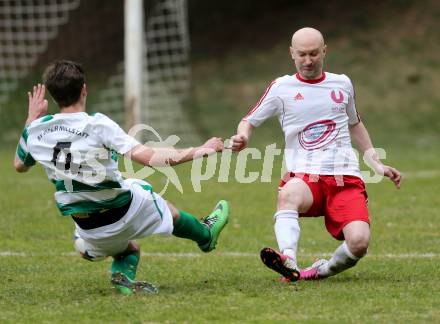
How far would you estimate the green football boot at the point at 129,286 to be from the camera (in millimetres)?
6285

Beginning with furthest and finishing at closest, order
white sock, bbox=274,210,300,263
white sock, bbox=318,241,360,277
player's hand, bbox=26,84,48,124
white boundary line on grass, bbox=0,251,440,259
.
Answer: white boundary line on grass, bbox=0,251,440,259 → white sock, bbox=318,241,360,277 → white sock, bbox=274,210,300,263 → player's hand, bbox=26,84,48,124

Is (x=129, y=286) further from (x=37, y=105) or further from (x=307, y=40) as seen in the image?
(x=307, y=40)

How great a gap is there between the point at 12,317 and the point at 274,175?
342 inches

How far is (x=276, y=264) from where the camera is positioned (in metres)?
6.30

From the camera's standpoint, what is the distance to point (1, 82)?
2088 cm

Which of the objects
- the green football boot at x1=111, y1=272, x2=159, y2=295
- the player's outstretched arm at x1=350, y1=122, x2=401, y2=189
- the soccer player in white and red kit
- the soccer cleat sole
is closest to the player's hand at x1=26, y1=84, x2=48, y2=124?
the green football boot at x1=111, y1=272, x2=159, y2=295

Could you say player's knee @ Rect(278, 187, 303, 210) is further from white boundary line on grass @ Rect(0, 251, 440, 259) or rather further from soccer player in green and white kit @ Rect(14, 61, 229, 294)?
white boundary line on grass @ Rect(0, 251, 440, 259)

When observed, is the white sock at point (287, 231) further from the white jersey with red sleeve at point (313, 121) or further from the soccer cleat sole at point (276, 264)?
the white jersey with red sleeve at point (313, 121)

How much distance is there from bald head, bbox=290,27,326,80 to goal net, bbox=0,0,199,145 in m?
11.5

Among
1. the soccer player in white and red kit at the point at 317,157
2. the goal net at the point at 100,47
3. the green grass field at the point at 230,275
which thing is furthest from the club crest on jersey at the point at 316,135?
the goal net at the point at 100,47

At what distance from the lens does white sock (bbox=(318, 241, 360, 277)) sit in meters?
6.63

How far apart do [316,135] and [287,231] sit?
73 cm

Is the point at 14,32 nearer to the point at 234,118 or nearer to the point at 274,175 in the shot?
the point at 234,118

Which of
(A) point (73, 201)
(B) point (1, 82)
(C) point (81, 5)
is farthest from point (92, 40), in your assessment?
(A) point (73, 201)
